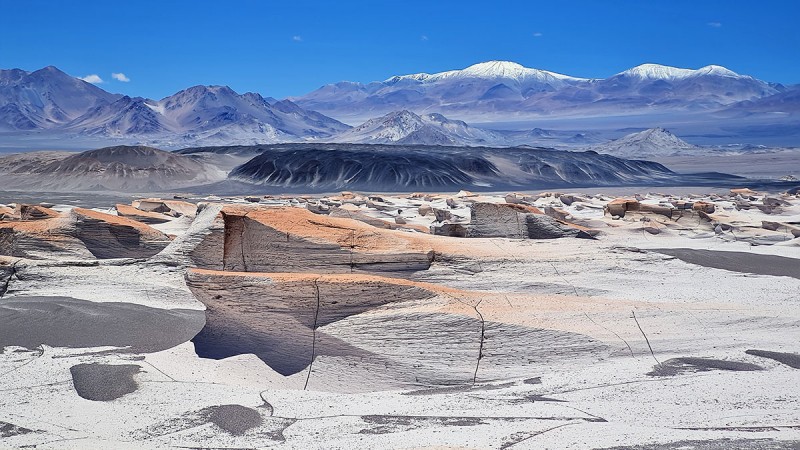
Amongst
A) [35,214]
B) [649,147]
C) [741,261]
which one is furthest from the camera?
[649,147]

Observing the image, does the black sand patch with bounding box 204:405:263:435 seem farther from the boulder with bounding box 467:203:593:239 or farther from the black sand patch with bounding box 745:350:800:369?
the boulder with bounding box 467:203:593:239

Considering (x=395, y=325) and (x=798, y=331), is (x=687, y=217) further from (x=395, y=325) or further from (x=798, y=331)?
(x=395, y=325)

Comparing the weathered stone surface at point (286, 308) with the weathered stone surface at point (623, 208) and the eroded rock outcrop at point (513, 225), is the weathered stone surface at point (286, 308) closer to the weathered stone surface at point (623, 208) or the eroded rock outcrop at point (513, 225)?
the eroded rock outcrop at point (513, 225)

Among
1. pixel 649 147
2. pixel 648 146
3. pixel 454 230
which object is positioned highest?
pixel 648 146

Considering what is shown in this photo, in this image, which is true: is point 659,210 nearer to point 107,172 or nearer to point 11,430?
point 11,430

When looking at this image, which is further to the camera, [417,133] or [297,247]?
[417,133]

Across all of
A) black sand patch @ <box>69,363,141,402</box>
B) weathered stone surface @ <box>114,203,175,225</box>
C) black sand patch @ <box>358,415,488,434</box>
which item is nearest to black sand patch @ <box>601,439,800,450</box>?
black sand patch @ <box>358,415,488,434</box>

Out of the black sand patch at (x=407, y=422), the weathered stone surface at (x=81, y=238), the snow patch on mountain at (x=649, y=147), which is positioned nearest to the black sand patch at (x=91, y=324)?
the weathered stone surface at (x=81, y=238)

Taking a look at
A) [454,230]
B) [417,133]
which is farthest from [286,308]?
[417,133]
